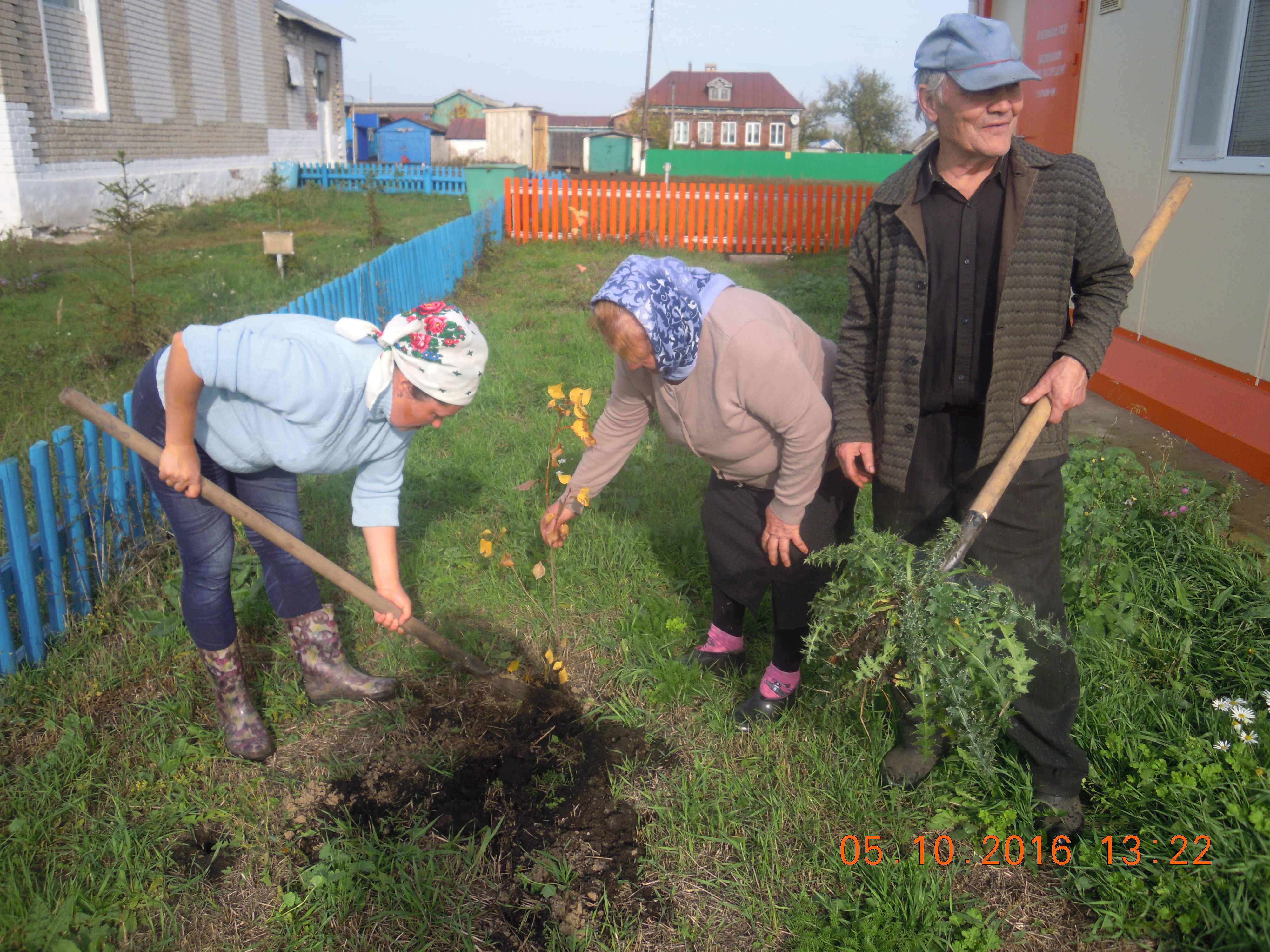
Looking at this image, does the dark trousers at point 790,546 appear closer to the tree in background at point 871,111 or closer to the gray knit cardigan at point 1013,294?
the gray knit cardigan at point 1013,294

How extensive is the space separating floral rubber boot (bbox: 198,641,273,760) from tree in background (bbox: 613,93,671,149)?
53.5 m

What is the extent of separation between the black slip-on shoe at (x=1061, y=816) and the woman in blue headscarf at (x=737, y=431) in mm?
829

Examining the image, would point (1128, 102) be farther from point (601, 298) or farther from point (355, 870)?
point (355, 870)

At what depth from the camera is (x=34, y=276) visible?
31.9ft

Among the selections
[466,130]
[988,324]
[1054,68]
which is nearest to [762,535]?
[988,324]

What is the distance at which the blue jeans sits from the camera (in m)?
2.54

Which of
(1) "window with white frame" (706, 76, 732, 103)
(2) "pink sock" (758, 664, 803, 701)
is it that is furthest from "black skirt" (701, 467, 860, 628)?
(1) "window with white frame" (706, 76, 732, 103)

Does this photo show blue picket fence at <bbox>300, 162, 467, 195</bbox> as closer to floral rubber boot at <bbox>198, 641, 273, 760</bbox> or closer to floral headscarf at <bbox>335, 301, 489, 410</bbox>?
floral rubber boot at <bbox>198, 641, 273, 760</bbox>

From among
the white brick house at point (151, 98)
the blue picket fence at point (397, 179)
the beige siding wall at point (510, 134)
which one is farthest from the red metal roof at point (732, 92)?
the blue picket fence at point (397, 179)

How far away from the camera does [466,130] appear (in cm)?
4647

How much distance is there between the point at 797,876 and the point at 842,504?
1.13 meters

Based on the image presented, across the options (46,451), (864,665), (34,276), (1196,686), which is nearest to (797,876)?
(864,665)

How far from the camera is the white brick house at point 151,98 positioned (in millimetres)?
12641
